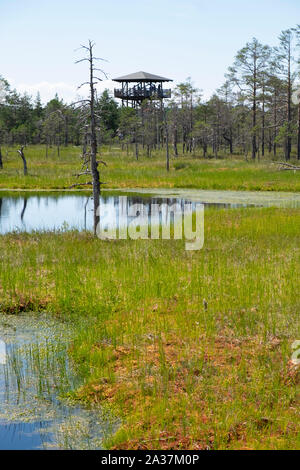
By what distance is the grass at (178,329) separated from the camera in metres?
5.61

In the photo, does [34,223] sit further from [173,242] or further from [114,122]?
[114,122]

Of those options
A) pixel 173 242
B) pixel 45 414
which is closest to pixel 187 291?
pixel 45 414

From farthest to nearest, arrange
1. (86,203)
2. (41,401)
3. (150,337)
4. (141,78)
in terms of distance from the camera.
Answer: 1. (141,78)
2. (86,203)
3. (150,337)
4. (41,401)

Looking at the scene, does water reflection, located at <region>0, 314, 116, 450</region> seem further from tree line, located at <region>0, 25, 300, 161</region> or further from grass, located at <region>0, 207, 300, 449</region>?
tree line, located at <region>0, 25, 300, 161</region>

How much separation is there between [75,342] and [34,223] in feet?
48.9

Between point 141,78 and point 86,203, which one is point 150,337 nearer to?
point 86,203

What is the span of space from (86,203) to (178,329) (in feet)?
46.6

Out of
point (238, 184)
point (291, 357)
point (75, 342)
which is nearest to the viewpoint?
point (291, 357)

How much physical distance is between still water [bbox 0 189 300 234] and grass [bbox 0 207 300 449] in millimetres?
6903

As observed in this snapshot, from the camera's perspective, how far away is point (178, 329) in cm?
839

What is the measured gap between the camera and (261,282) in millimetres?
10641

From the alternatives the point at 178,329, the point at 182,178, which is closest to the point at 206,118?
the point at 182,178

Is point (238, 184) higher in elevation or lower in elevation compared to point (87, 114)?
lower

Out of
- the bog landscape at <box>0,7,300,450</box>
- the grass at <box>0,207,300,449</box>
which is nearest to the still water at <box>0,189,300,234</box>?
the bog landscape at <box>0,7,300,450</box>
